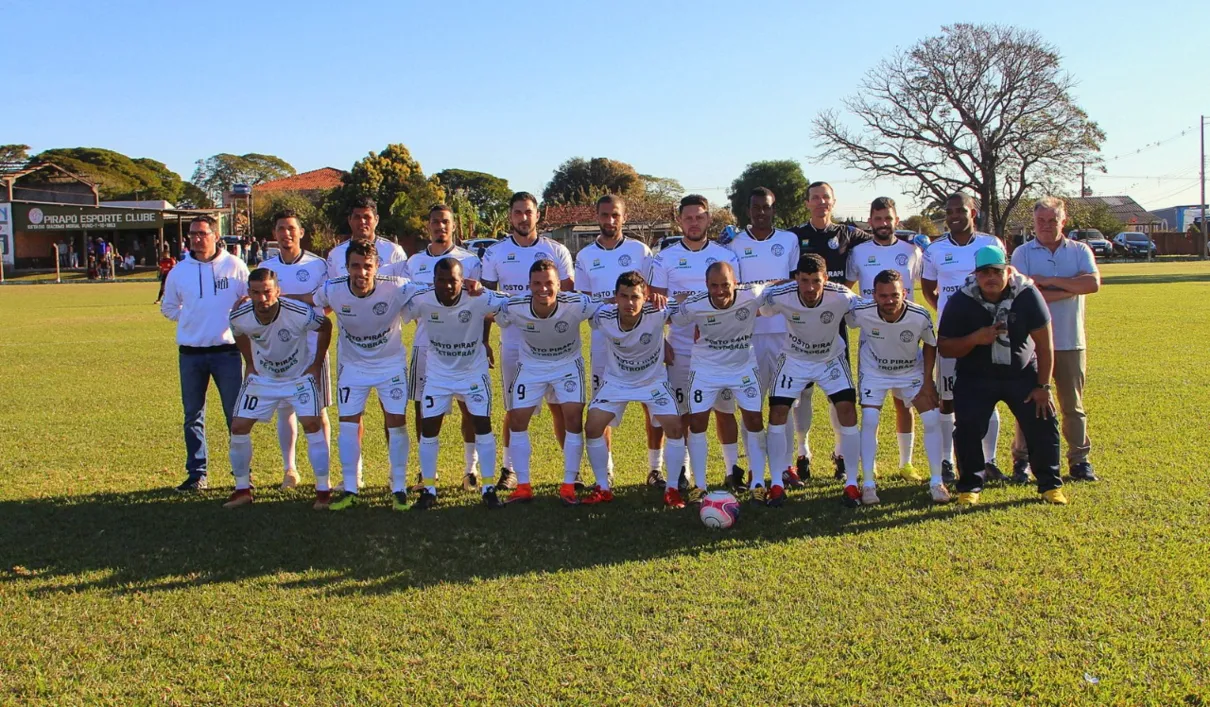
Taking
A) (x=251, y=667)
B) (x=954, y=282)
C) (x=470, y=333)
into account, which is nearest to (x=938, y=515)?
(x=954, y=282)

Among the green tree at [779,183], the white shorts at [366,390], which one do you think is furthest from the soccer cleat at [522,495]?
the green tree at [779,183]

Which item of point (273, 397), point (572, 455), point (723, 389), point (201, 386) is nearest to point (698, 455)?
point (723, 389)

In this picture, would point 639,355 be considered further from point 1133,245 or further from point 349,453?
point 1133,245

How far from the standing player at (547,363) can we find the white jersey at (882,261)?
210 cm

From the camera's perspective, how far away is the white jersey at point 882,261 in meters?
6.90

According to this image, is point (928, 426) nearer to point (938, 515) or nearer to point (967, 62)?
point (938, 515)

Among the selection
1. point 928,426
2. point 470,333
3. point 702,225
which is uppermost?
point 702,225

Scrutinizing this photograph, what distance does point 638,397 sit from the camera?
6.36 meters

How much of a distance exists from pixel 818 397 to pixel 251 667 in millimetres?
7587

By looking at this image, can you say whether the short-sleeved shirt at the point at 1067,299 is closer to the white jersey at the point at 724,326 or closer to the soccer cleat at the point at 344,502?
the white jersey at the point at 724,326

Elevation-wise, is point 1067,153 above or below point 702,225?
above

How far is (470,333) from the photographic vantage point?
21.3 ft

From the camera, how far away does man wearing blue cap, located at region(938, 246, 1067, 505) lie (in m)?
6.05

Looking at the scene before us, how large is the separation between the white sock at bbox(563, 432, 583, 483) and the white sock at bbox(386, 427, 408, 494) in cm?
113
